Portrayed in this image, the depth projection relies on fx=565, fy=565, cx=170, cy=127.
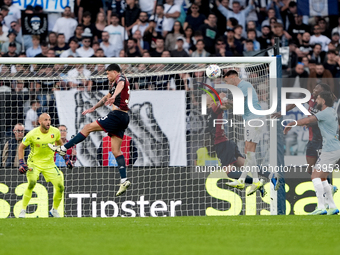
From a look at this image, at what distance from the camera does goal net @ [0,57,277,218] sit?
11.6m

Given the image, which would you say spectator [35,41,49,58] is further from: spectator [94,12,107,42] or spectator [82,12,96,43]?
spectator [94,12,107,42]

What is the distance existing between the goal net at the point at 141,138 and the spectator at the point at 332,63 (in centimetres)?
389

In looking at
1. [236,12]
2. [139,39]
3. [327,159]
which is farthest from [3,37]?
[327,159]

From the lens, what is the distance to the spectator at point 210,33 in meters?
15.6

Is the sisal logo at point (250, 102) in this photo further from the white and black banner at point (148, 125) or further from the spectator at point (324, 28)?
the spectator at point (324, 28)

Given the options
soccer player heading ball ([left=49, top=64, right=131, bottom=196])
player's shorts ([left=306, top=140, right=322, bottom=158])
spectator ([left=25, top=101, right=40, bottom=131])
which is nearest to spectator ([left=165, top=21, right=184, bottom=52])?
spectator ([left=25, top=101, right=40, bottom=131])

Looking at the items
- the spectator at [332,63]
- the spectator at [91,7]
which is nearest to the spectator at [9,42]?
the spectator at [91,7]

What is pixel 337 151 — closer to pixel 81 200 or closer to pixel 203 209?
pixel 203 209

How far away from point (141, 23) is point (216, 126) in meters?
5.20

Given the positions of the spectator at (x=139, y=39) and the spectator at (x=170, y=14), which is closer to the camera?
the spectator at (x=139, y=39)

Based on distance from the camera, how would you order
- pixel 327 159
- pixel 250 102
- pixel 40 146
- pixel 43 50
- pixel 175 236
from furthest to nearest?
pixel 43 50, pixel 40 146, pixel 250 102, pixel 327 159, pixel 175 236

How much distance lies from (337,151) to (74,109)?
18.1 feet

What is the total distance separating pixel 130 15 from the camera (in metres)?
16.0

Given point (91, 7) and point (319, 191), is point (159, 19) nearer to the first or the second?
point (91, 7)
